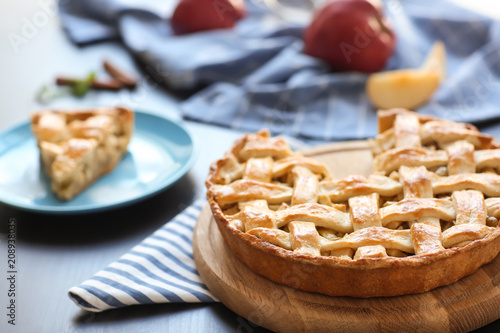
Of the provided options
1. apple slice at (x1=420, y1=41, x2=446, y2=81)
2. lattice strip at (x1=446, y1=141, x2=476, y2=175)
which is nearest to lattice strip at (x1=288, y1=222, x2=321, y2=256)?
lattice strip at (x1=446, y1=141, x2=476, y2=175)

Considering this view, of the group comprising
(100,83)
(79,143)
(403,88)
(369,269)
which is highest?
(369,269)

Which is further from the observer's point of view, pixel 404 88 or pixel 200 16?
pixel 200 16

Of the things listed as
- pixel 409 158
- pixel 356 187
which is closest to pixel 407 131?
pixel 409 158

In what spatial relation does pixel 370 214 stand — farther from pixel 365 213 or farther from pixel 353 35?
pixel 353 35

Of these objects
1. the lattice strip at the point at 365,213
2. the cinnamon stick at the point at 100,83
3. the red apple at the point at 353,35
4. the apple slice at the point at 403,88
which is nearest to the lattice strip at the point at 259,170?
the lattice strip at the point at 365,213

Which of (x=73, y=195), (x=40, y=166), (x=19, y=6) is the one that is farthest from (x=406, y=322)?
(x=19, y=6)

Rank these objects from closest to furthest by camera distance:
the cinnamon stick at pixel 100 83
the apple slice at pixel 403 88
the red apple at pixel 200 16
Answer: the apple slice at pixel 403 88, the cinnamon stick at pixel 100 83, the red apple at pixel 200 16

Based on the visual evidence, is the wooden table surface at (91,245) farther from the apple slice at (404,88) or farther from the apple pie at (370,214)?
the apple slice at (404,88)
